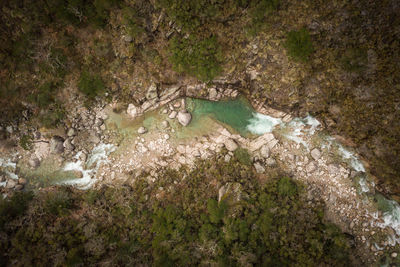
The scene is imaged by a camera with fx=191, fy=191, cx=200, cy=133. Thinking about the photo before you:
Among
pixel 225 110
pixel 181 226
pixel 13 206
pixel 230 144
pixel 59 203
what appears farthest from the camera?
pixel 225 110

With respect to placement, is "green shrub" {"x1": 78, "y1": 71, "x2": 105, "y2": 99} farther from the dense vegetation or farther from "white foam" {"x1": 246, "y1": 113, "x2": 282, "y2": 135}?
"white foam" {"x1": 246, "y1": 113, "x2": 282, "y2": 135}

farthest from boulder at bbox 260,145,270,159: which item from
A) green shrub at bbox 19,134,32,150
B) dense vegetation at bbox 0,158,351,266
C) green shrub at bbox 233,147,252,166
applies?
green shrub at bbox 19,134,32,150

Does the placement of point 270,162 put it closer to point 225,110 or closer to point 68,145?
point 225,110

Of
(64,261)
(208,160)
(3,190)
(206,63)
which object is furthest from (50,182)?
(206,63)

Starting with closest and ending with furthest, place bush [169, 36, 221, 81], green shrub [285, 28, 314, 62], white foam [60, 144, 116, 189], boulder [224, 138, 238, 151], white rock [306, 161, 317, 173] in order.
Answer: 1. green shrub [285, 28, 314, 62]
2. bush [169, 36, 221, 81]
3. white rock [306, 161, 317, 173]
4. boulder [224, 138, 238, 151]
5. white foam [60, 144, 116, 189]

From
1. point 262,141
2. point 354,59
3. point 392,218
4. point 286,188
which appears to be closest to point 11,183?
point 262,141

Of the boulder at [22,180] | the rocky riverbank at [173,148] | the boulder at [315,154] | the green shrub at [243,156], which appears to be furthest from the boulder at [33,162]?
the boulder at [315,154]
